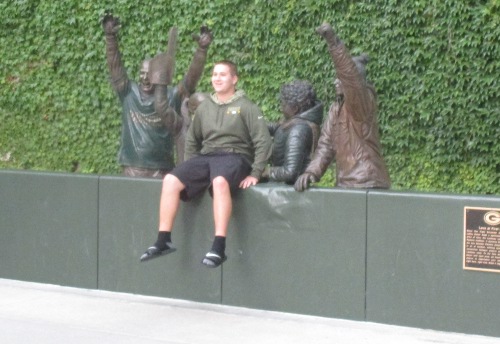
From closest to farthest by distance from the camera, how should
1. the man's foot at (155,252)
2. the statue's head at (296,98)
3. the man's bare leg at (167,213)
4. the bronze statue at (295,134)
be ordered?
the man's foot at (155,252)
the man's bare leg at (167,213)
the bronze statue at (295,134)
the statue's head at (296,98)

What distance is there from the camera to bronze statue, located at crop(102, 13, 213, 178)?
9281 millimetres

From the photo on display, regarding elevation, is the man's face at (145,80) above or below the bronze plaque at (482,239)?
above

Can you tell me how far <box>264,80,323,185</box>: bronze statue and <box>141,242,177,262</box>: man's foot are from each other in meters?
1.04

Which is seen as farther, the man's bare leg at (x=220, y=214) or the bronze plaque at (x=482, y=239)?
the man's bare leg at (x=220, y=214)

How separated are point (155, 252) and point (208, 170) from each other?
0.82m

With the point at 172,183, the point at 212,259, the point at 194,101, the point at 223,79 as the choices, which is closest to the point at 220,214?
the point at 212,259

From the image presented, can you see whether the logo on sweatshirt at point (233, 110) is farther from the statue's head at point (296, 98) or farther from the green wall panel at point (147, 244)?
the green wall panel at point (147, 244)

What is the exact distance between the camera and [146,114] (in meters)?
9.39

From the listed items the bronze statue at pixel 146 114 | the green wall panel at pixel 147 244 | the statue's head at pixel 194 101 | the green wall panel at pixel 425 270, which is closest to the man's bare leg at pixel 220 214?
the green wall panel at pixel 147 244

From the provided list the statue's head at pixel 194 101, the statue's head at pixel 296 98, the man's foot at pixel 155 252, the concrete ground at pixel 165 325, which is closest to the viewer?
the concrete ground at pixel 165 325

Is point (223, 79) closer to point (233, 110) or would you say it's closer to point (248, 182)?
point (233, 110)

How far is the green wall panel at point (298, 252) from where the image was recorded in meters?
7.90

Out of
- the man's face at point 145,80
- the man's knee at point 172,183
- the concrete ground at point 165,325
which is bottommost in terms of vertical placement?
the concrete ground at point 165,325

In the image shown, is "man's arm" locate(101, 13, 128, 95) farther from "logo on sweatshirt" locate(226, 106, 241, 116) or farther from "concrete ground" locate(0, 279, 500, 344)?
"concrete ground" locate(0, 279, 500, 344)
